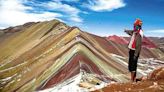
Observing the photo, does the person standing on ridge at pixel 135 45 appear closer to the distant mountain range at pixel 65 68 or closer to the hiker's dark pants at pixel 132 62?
the hiker's dark pants at pixel 132 62

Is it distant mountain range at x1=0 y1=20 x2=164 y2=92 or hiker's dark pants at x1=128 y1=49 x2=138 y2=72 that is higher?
hiker's dark pants at x1=128 y1=49 x2=138 y2=72

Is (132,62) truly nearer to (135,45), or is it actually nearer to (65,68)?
→ (135,45)

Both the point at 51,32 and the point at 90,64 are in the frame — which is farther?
the point at 51,32

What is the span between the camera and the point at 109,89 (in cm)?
1574

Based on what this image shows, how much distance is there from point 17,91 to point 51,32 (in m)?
45.7

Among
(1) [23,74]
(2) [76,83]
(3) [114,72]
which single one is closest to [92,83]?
(2) [76,83]

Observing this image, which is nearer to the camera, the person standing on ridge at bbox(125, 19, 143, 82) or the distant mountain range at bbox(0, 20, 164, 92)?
the person standing on ridge at bbox(125, 19, 143, 82)

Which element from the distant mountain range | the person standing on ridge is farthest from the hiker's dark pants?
the distant mountain range

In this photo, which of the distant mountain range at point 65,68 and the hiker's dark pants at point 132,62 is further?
the distant mountain range at point 65,68

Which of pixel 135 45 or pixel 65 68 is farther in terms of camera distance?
pixel 65 68

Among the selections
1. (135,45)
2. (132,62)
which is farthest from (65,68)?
(135,45)

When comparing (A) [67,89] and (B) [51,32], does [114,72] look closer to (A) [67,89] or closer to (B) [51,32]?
(A) [67,89]

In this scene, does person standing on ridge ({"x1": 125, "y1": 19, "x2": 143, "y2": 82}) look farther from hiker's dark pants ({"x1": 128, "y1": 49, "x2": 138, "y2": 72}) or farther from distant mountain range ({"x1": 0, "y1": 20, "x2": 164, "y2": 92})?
distant mountain range ({"x1": 0, "y1": 20, "x2": 164, "y2": 92})

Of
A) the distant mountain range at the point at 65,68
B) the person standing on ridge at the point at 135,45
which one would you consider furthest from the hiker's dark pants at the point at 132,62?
the distant mountain range at the point at 65,68
